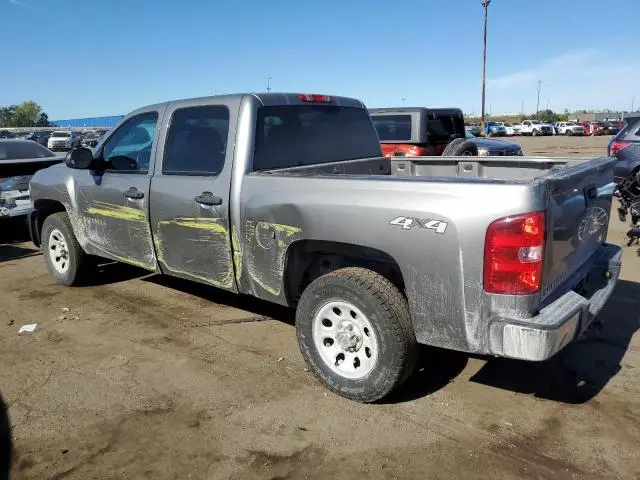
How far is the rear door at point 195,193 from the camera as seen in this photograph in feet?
12.8

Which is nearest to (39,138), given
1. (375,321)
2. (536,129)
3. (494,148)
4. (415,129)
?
(415,129)

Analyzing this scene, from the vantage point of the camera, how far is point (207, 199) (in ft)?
12.9

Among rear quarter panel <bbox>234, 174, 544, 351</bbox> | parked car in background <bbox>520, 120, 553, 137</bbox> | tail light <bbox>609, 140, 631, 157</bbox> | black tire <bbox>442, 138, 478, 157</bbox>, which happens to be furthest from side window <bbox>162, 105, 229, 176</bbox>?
parked car in background <bbox>520, 120, 553, 137</bbox>

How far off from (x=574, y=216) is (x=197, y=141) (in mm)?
2752

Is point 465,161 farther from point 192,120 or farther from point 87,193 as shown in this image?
point 87,193

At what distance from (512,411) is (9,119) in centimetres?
12534

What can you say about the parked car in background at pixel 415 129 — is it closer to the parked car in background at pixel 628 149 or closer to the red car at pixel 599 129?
the parked car in background at pixel 628 149

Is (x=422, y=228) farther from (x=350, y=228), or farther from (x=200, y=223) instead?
(x=200, y=223)

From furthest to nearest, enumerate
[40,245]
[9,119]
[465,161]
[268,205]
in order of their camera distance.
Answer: [9,119] < [40,245] < [465,161] < [268,205]

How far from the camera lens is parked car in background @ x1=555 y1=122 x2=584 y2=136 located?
4934 cm

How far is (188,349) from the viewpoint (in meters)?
4.26

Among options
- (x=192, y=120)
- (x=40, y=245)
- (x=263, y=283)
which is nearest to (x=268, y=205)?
(x=263, y=283)

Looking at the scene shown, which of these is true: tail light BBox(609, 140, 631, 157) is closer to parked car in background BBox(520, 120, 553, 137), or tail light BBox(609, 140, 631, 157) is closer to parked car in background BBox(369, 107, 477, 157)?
parked car in background BBox(369, 107, 477, 157)

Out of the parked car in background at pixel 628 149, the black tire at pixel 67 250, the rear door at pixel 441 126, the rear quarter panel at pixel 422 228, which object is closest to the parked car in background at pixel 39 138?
the rear door at pixel 441 126
